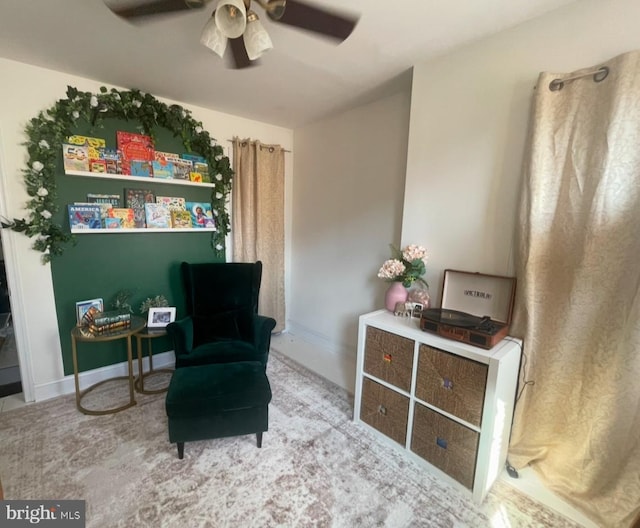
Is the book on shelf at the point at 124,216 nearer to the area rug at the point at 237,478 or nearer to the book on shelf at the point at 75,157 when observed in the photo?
the book on shelf at the point at 75,157

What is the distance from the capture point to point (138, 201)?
2.45m

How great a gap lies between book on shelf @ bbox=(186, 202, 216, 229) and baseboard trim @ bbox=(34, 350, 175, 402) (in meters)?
1.25

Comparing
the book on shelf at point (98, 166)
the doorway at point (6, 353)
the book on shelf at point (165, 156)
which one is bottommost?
the doorway at point (6, 353)

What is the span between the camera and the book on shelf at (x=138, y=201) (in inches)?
94.6

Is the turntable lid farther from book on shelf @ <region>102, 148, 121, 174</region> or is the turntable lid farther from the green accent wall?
book on shelf @ <region>102, 148, 121, 174</region>

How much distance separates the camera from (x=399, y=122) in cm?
239

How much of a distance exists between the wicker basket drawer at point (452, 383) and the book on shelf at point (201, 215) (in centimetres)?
222

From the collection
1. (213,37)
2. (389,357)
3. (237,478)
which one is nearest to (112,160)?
(213,37)

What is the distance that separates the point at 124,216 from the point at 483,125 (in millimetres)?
2687

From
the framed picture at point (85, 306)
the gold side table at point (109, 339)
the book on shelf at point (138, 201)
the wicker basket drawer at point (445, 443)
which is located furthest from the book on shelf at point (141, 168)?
the wicker basket drawer at point (445, 443)

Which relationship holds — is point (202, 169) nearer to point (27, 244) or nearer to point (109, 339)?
point (27, 244)

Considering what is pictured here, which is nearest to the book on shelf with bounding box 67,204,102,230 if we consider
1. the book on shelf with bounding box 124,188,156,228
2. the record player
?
the book on shelf with bounding box 124,188,156,228

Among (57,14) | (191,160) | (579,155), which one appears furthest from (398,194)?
(57,14)

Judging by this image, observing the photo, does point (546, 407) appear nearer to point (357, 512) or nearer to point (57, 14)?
point (357, 512)
